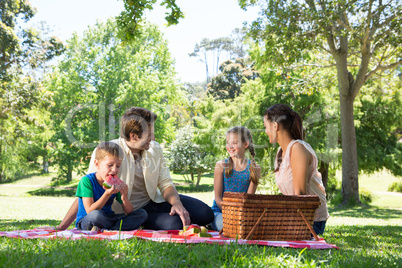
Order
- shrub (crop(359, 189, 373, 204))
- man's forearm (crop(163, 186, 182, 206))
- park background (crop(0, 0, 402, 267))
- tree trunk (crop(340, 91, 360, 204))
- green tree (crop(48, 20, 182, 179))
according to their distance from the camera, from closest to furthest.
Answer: man's forearm (crop(163, 186, 182, 206)) < park background (crop(0, 0, 402, 267)) < tree trunk (crop(340, 91, 360, 204)) < shrub (crop(359, 189, 373, 204)) < green tree (crop(48, 20, 182, 179))

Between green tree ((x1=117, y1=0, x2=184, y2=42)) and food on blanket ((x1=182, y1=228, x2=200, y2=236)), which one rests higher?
green tree ((x1=117, y1=0, x2=184, y2=42))

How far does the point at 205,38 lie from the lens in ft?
230

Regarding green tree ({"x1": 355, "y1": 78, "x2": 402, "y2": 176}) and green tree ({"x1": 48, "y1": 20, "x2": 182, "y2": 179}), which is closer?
green tree ({"x1": 355, "y1": 78, "x2": 402, "y2": 176})

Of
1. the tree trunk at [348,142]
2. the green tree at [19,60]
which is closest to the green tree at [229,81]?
the green tree at [19,60]

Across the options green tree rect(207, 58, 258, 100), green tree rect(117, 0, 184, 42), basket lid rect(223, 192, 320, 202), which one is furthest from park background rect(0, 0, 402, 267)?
green tree rect(207, 58, 258, 100)

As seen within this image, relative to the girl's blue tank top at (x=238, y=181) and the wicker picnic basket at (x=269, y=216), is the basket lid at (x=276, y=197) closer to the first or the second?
the wicker picnic basket at (x=269, y=216)

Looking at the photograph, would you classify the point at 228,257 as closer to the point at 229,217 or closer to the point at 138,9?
the point at 229,217

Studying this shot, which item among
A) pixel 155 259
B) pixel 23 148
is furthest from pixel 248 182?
→ pixel 23 148

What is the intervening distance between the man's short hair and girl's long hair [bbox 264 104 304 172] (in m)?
1.53

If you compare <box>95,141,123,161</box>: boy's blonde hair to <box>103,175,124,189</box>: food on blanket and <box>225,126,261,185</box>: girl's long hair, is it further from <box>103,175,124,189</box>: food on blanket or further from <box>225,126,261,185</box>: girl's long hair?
<box>225,126,261,185</box>: girl's long hair

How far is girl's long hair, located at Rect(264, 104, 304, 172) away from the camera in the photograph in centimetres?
415

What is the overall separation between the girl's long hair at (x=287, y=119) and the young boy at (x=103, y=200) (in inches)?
70.3

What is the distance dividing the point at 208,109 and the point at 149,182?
25.3m

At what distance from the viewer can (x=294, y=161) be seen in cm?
382
